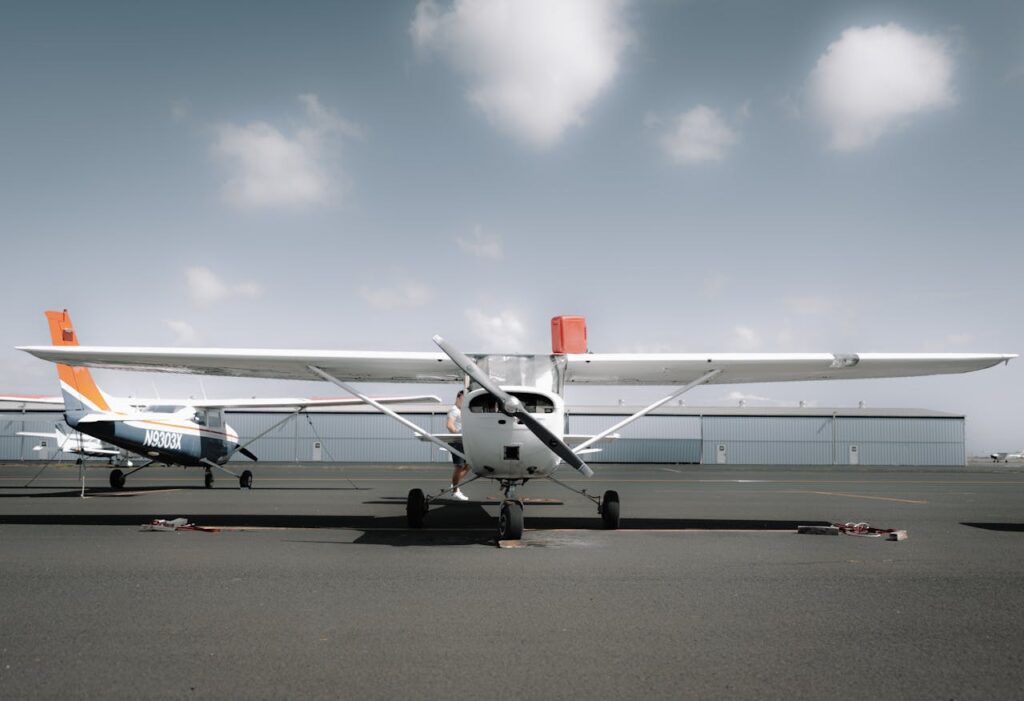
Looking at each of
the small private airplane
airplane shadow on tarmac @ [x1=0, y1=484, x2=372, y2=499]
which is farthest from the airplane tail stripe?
airplane shadow on tarmac @ [x1=0, y1=484, x2=372, y2=499]

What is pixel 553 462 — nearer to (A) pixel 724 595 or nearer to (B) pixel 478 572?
(B) pixel 478 572

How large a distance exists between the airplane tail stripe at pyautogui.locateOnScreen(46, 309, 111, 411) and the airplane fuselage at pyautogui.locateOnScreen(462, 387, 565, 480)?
1173 cm

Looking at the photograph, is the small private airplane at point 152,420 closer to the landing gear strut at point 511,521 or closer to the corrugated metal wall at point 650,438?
the landing gear strut at point 511,521

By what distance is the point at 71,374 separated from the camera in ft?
60.1

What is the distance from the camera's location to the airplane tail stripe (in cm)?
1678

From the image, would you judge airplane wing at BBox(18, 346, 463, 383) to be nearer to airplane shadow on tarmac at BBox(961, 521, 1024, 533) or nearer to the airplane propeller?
the airplane propeller

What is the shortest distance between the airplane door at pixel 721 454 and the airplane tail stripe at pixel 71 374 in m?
39.5

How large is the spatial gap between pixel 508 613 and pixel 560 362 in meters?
5.91

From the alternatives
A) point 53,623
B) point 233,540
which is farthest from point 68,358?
point 53,623

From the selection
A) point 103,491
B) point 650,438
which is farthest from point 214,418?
point 650,438

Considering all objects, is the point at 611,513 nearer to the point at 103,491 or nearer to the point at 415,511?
the point at 415,511

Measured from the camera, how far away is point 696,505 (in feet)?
51.2

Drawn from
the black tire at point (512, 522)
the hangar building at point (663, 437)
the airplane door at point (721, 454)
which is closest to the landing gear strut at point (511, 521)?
the black tire at point (512, 522)

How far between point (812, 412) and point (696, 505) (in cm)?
3924
